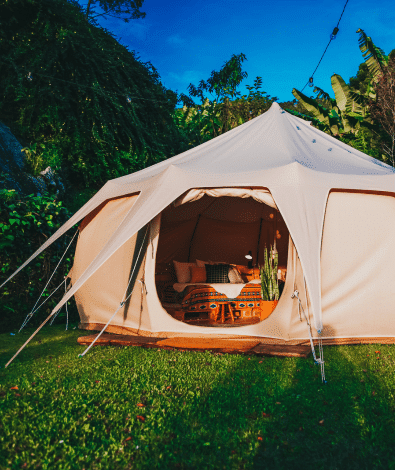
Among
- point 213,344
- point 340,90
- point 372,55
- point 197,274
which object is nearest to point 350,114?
point 340,90

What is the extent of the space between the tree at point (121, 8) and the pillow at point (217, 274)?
343 inches

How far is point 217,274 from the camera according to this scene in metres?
7.12

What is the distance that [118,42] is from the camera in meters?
10.4

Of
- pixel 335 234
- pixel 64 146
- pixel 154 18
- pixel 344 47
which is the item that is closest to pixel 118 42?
pixel 154 18

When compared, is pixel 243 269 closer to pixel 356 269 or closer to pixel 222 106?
pixel 356 269

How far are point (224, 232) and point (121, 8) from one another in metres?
8.31

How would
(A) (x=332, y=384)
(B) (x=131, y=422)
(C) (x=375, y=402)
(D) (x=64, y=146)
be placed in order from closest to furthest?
(B) (x=131, y=422) < (C) (x=375, y=402) < (A) (x=332, y=384) < (D) (x=64, y=146)

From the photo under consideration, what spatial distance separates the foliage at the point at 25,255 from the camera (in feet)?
17.1

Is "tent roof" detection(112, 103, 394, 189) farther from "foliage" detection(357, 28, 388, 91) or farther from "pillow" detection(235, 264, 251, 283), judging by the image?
"foliage" detection(357, 28, 388, 91)

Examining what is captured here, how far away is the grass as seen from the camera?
1982mm

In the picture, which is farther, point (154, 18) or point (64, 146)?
point (154, 18)

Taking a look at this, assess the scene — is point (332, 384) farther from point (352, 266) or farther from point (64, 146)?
point (64, 146)

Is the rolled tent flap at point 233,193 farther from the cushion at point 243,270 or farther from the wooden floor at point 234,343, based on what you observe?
the cushion at point 243,270

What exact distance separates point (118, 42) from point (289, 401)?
33.5 ft
